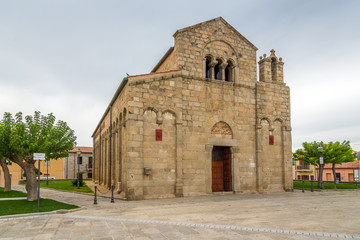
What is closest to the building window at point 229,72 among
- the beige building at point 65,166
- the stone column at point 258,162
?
the stone column at point 258,162

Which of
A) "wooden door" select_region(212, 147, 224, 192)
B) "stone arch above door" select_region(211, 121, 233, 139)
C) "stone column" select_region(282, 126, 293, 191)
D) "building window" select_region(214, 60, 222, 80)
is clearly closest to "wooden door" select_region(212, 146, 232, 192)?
"wooden door" select_region(212, 147, 224, 192)

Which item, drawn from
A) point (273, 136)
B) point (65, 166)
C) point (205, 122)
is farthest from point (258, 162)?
point (65, 166)

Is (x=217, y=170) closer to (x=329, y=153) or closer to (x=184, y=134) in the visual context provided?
(x=184, y=134)

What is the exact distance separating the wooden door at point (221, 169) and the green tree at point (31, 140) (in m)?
10.1

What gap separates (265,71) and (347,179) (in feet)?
118

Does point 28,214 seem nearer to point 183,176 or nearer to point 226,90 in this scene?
point 183,176

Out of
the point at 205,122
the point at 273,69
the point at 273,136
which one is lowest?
the point at 273,136

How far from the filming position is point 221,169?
67.9 ft

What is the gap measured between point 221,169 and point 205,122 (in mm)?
3807

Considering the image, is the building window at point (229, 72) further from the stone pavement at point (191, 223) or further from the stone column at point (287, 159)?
the stone pavement at point (191, 223)

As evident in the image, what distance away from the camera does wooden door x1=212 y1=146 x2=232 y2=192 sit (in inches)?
795

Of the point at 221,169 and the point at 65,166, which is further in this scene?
the point at 65,166

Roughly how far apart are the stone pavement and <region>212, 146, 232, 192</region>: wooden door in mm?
6611

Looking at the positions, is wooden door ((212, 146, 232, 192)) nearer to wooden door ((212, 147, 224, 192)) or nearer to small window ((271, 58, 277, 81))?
wooden door ((212, 147, 224, 192))
